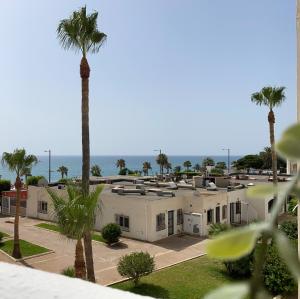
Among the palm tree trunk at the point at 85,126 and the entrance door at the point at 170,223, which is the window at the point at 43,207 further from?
the palm tree trunk at the point at 85,126

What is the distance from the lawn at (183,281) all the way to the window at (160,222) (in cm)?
610

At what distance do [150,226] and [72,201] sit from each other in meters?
13.7

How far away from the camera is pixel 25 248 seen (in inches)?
1016

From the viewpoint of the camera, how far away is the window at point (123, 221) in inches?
1176

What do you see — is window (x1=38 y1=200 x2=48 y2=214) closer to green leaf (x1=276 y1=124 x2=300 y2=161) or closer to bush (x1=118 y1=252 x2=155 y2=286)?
bush (x1=118 y1=252 x2=155 y2=286)

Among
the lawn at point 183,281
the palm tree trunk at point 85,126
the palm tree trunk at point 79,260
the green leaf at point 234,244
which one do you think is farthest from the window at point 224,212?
the green leaf at point 234,244

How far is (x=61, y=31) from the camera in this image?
813 inches

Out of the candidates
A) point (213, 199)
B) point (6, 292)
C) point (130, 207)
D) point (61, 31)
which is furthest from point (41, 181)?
point (6, 292)

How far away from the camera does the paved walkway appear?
21719 millimetres

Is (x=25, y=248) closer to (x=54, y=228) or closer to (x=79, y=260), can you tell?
(x=54, y=228)

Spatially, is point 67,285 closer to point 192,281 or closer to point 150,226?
point 192,281

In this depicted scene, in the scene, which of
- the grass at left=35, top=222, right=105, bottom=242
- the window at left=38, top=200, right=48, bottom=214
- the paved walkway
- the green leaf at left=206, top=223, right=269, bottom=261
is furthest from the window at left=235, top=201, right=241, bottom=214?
the green leaf at left=206, top=223, right=269, bottom=261

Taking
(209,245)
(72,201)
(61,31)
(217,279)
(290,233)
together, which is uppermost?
(61,31)

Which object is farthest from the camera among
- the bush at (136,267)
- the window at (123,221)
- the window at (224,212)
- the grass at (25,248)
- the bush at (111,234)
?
the window at (224,212)
